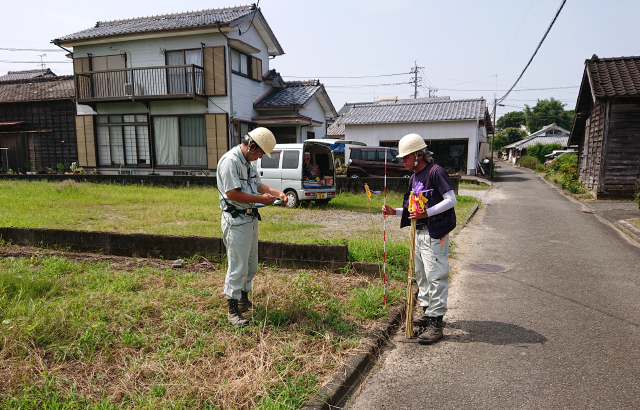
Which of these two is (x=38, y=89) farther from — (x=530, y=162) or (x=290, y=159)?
(x=530, y=162)

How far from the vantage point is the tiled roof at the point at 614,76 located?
1275cm

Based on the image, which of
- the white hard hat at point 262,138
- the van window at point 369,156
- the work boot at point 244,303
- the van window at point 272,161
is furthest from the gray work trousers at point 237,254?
the van window at point 369,156

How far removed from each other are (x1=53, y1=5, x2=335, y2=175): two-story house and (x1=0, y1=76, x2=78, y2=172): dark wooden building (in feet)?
5.41

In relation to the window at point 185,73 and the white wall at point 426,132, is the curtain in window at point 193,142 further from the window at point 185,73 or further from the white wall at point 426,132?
the white wall at point 426,132

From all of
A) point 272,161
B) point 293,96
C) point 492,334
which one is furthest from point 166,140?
point 492,334

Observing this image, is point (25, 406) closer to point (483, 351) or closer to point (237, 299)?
point (237, 299)

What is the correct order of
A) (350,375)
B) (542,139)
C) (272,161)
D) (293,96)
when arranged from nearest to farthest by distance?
(350,375)
(272,161)
(293,96)
(542,139)

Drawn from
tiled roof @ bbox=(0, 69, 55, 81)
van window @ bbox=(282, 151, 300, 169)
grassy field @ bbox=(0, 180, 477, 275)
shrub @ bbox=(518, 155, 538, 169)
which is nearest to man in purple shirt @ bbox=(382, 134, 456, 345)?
grassy field @ bbox=(0, 180, 477, 275)

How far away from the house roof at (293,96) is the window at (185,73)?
2.97 m

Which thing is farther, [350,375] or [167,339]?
[167,339]

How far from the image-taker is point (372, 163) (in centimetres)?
1795

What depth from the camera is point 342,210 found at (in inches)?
432

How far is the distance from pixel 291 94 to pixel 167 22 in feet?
20.6

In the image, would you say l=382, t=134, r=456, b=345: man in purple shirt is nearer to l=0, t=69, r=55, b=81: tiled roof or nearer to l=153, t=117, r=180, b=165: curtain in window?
l=153, t=117, r=180, b=165: curtain in window
